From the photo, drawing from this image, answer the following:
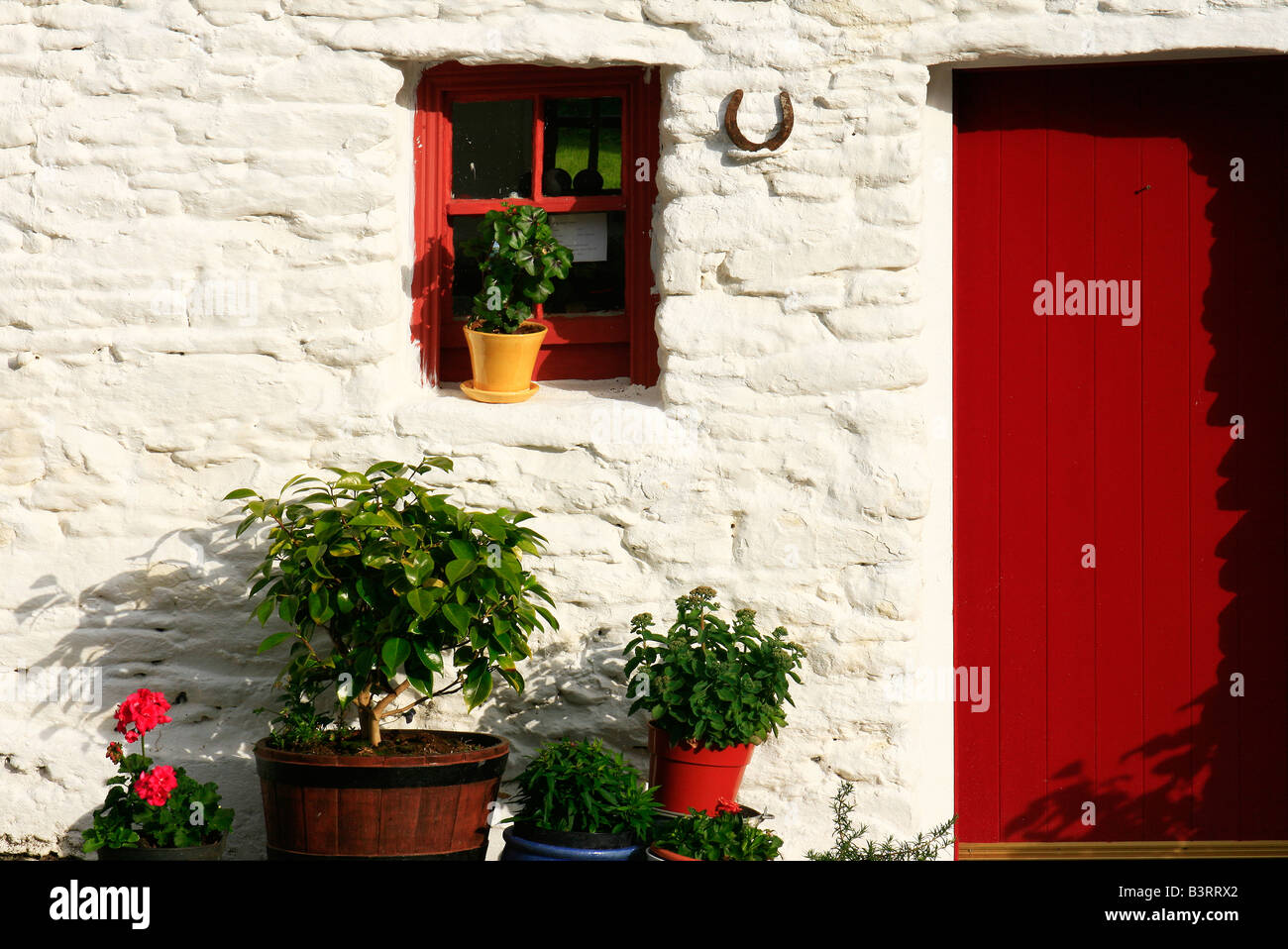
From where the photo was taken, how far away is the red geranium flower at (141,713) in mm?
3447

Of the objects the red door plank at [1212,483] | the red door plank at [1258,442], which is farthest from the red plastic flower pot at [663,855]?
the red door plank at [1258,442]

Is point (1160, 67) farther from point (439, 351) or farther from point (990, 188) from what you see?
point (439, 351)

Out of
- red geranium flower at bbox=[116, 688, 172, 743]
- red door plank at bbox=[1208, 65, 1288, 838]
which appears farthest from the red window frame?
red door plank at bbox=[1208, 65, 1288, 838]

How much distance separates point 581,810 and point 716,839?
0.38 m

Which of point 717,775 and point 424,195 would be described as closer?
point 717,775

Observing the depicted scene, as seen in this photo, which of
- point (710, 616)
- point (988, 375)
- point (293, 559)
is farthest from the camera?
point (988, 375)

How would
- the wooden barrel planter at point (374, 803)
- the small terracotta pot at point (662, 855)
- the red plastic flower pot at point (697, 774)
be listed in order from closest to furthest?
the small terracotta pot at point (662, 855), the wooden barrel planter at point (374, 803), the red plastic flower pot at point (697, 774)

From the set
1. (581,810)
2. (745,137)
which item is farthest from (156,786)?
(745,137)

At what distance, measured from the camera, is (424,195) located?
4203 mm

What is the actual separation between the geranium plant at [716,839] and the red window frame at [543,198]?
1500mm

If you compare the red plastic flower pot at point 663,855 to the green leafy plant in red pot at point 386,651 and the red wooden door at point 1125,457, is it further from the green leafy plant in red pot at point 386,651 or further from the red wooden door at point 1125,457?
the red wooden door at point 1125,457

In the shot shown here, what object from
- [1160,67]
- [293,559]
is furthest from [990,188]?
[293,559]

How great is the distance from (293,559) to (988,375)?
2.23 meters

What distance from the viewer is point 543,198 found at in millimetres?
4238
